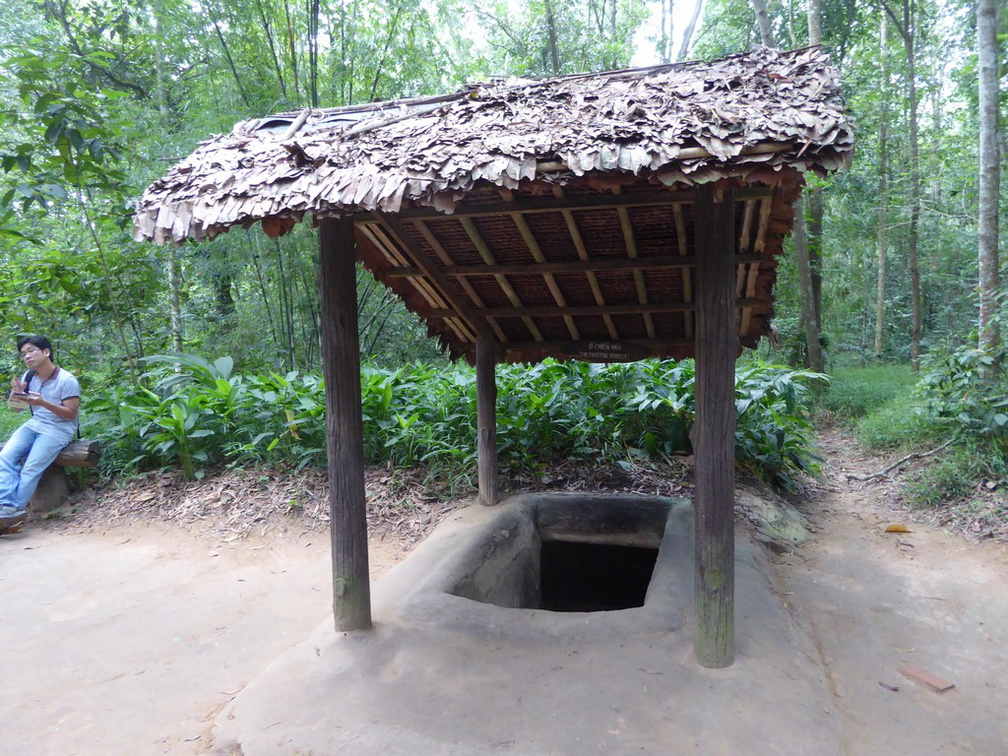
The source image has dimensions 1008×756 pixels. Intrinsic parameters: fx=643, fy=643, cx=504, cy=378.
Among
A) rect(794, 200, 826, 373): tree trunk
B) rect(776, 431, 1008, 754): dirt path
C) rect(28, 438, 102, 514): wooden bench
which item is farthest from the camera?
rect(794, 200, 826, 373): tree trunk

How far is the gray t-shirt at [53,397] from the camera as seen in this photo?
17.7 ft

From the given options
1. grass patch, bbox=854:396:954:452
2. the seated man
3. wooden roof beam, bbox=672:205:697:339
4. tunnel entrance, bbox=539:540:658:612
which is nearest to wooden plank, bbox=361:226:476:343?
wooden roof beam, bbox=672:205:697:339

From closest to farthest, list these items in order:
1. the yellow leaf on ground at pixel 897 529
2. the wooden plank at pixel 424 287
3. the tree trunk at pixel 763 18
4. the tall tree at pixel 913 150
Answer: the wooden plank at pixel 424 287 → the yellow leaf on ground at pixel 897 529 → the tree trunk at pixel 763 18 → the tall tree at pixel 913 150

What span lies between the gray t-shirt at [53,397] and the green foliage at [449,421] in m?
0.63

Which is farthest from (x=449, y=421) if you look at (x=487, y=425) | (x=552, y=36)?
(x=552, y=36)

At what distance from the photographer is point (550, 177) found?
7.97 ft

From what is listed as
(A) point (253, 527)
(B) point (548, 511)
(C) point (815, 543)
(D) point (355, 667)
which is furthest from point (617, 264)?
(A) point (253, 527)

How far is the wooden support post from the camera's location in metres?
4.92

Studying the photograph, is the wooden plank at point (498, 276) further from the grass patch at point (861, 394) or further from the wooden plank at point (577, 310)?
the grass patch at point (861, 394)

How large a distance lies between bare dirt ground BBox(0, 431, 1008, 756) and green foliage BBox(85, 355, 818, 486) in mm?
299

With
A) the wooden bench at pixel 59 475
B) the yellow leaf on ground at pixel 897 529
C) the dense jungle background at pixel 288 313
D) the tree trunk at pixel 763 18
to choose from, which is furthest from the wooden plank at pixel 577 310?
the tree trunk at pixel 763 18

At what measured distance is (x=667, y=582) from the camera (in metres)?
3.48

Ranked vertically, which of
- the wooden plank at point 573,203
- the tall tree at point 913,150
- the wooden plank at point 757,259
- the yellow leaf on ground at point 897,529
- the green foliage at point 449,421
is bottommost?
the yellow leaf on ground at point 897,529

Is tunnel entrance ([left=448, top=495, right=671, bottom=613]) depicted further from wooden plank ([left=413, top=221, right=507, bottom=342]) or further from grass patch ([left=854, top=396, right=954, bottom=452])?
grass patch ([left=854, top=396, right=954, bottom=452])
